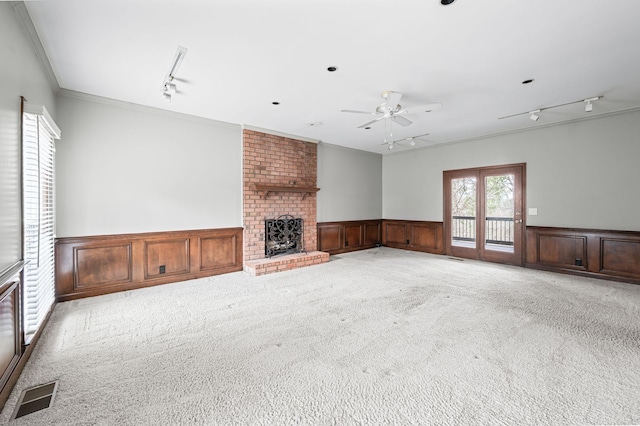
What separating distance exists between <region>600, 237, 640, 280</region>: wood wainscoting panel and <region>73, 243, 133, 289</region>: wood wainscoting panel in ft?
25.1

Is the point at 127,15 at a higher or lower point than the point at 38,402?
higher

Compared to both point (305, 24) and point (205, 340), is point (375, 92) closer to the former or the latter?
point (305, 24)

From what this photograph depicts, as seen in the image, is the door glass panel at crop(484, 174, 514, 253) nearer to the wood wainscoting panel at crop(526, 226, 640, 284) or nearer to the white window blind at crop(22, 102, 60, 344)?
the wood wainscoting panel at crop(526, 226, 640, 284)

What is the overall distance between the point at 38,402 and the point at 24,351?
0.82 metres

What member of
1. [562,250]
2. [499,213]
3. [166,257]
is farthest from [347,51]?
[562,250]

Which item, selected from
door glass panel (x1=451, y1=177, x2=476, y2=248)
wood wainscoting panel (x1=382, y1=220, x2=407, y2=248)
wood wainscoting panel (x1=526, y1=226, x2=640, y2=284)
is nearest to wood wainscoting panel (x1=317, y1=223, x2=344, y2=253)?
wood wainscoting panel (x1=382, y1=220, x2=407, y2=248)

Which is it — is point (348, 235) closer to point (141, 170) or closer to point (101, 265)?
point (141, 170)

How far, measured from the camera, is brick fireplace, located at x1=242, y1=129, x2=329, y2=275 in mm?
5281

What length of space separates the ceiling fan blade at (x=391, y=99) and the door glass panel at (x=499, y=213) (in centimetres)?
356

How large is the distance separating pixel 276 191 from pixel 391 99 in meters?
2.97

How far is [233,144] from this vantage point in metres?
5.15

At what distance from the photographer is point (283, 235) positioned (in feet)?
19.2

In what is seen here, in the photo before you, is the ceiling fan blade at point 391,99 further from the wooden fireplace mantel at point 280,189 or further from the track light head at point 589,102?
the track light head at point 589,102

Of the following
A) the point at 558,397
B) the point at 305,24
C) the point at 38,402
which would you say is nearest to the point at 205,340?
the point at 38,402
